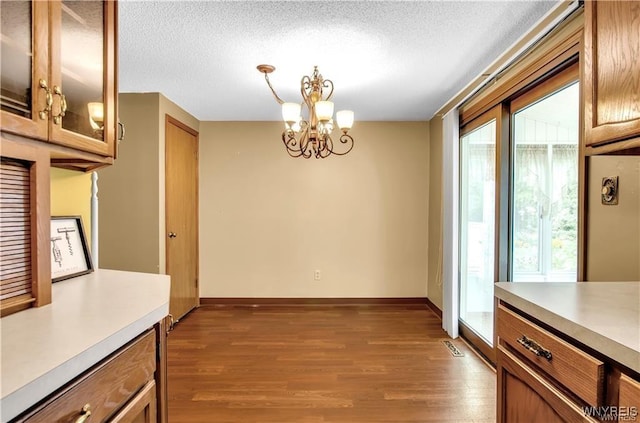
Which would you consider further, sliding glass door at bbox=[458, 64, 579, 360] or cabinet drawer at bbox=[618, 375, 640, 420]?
sliding glass door at bbox=[458, 64, 579, 360]

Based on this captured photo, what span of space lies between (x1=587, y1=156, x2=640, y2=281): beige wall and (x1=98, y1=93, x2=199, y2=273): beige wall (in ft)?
10.8

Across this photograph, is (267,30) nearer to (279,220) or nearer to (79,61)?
(79,61)

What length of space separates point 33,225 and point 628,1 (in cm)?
198

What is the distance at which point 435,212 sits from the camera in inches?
159

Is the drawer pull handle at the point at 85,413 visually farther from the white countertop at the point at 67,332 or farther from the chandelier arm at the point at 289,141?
the chandelier arm at the point at 289,141

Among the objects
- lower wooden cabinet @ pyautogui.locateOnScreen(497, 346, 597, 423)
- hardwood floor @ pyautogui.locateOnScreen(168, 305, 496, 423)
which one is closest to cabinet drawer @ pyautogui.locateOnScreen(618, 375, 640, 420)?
lower wooden cabinet @ pyautogui.locateOnScreen(497, 346, 597, 423)

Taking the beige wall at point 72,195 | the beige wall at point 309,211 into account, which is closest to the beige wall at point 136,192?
the beige wall at point 309,211

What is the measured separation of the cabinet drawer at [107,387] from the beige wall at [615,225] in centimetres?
190

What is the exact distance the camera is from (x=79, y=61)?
3.77 ft

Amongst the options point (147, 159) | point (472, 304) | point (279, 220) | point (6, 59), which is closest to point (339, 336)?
point (472, 304)

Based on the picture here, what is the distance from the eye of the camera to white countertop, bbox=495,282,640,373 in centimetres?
81

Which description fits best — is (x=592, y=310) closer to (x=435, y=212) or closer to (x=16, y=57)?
(x=16, y=57)

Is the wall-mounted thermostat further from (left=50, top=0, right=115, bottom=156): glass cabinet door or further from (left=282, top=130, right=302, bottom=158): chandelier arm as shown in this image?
(left=50, top=0, right=115, bottom=156): glass cabinet door

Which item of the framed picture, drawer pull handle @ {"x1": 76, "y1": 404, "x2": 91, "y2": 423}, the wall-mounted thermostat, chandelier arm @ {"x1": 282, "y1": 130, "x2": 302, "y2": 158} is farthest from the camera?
chandelier arm @ {"x1": 282, "y1": 130, "x2": 302, "y2": 158}
